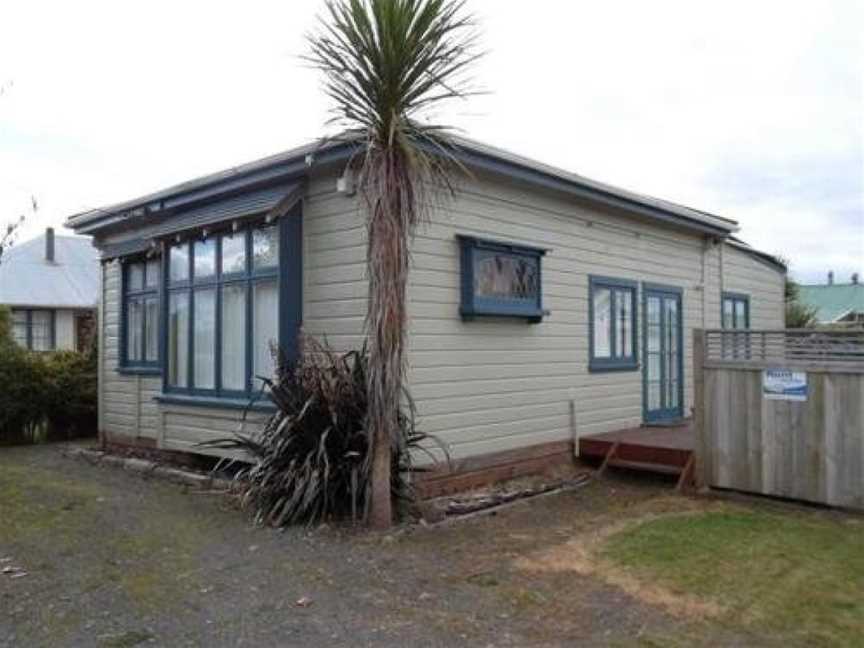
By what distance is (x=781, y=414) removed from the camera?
7152 mm

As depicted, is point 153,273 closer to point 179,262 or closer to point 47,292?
point 179,262

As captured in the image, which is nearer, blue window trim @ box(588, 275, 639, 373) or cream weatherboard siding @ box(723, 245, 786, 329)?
blue window trim @ box(588, 275, 639, 373)

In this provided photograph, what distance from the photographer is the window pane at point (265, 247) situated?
768cm

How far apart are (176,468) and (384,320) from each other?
410 centimetres

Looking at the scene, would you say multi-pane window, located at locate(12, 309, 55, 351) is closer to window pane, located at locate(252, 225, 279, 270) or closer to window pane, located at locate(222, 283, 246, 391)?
window pane, located at locate(222, 283, 246, 391)

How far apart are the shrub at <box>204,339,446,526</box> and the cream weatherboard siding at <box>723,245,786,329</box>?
26.1 ft

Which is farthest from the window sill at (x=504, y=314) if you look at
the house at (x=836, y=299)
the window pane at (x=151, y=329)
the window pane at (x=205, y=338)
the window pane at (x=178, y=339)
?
the house at (x=836, y=299)

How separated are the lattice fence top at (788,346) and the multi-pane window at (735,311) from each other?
5.34m

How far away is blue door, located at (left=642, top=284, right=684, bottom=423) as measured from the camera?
35.0 ft

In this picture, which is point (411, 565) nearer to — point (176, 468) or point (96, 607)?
point (96, 607)

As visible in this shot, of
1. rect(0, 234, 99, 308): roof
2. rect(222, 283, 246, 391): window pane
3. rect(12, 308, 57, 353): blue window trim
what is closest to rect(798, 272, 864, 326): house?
rect(0, 234, 99, 308): roof

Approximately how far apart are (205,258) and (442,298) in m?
2.83

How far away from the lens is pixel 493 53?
20.5 ft

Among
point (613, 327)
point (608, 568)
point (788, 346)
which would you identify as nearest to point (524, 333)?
point (613, 327)
